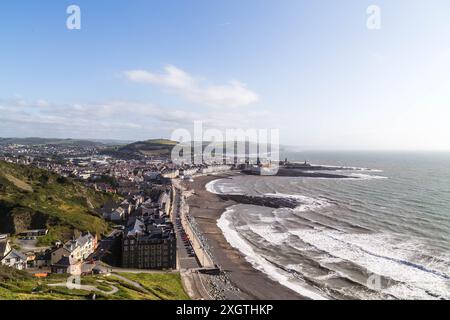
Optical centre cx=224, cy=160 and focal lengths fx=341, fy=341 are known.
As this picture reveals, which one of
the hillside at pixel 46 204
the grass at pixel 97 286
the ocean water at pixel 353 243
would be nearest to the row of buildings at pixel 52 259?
the grass at pixel 97 286

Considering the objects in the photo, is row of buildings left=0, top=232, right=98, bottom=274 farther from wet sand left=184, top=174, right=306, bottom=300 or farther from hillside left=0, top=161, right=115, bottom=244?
wet sand left=184, top=174, right=306, bottom=300

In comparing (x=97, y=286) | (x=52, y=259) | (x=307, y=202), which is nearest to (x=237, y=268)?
(x=97, y=286)

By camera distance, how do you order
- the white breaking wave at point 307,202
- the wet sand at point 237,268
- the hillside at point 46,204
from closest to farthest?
1. the wet sand at point 237,268
2. the hillside at point 46,204
3. the white breaking wave at point 307,202

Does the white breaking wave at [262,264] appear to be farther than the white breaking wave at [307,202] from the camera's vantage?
No

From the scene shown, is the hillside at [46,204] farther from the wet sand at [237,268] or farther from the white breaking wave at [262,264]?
the white breaking wave at [262,264]

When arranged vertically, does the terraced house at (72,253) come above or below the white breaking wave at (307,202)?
above

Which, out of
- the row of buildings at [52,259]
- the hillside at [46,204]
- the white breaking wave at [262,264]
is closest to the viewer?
the white breaking wave at [262,264]
